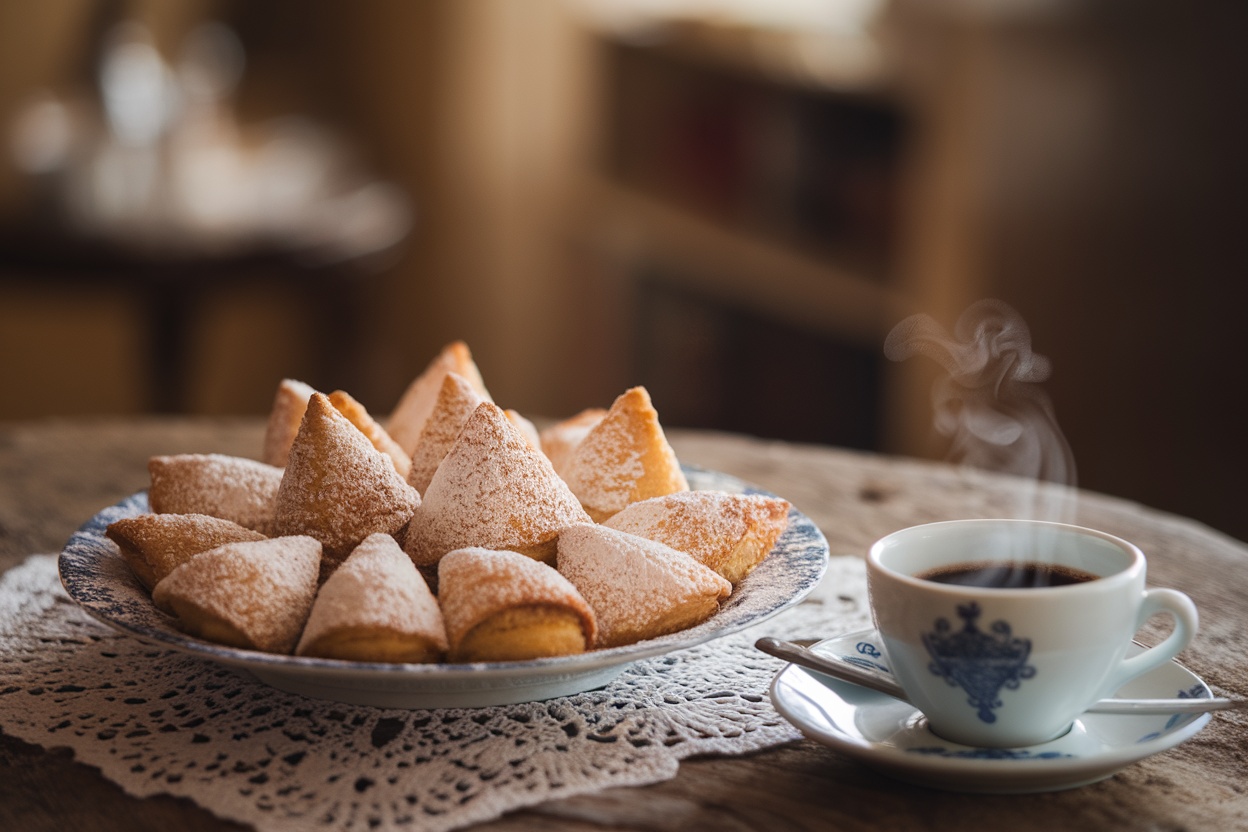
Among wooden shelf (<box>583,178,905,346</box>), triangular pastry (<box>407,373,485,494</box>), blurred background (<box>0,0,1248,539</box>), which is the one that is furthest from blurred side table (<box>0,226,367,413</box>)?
triangular pastry (<box>407,373,485,494</box>)

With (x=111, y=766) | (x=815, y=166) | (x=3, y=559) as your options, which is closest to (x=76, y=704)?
(x=111, y=766)

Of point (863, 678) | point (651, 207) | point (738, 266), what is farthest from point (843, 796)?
point (651, 207)

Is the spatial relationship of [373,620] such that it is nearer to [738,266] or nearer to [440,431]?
[440,431]

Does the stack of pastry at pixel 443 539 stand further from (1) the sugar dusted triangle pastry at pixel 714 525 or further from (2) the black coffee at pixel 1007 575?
(2) the black coffee at pixel 1007 575

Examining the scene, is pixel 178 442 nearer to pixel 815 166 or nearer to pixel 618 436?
pixel 618 436

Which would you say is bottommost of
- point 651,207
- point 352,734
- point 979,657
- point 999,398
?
point 352,734

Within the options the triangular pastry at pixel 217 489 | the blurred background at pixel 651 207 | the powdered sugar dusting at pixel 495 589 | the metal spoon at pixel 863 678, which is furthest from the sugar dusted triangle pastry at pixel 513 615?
the blurred background at pixel 651 207
